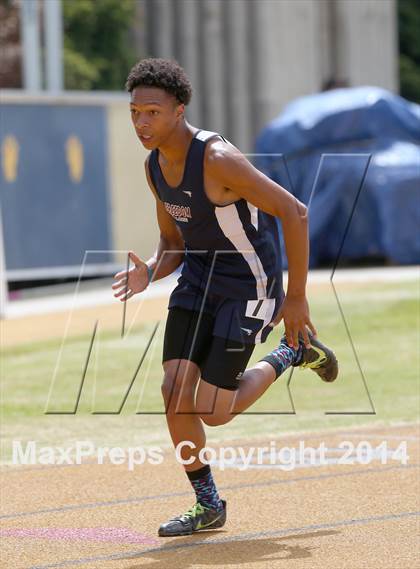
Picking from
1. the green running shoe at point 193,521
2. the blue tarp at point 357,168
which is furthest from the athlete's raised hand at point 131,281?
the blue tarp at point 357,168

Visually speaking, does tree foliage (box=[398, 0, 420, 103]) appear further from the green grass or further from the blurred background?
the green grass

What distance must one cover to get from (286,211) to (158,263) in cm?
96

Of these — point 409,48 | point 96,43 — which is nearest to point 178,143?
point 96,43

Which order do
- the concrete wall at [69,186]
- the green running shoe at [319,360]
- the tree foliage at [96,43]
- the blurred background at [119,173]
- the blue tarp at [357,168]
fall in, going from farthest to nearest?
the tree foliage at [96,43] < the blue tarp at [357,168] < the blurred background at [119,173] < the concrete wall at [69,186] < the green running shoe at [319,360]

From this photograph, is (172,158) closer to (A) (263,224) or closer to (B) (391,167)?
(A) (263,224)

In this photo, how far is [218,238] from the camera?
221 inches

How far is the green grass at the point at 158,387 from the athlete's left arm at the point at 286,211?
2814 millimetres

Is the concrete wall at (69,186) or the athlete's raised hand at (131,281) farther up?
the athlete's raised hand at (131,281)

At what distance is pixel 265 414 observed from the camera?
922 centimetres

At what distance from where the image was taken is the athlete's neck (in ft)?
18.2

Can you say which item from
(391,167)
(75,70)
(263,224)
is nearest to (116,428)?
(263,224)

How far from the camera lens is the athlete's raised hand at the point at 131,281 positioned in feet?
19.5

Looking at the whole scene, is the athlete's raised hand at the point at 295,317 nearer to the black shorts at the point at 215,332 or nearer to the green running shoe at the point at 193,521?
the black shorts at the point at 215,332

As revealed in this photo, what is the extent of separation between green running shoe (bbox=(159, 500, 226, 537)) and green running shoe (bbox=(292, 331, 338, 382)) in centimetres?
102
